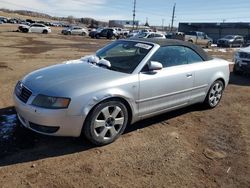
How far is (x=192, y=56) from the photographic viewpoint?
5777mm

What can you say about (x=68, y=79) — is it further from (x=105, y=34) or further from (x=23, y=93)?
(x=105, y=34)

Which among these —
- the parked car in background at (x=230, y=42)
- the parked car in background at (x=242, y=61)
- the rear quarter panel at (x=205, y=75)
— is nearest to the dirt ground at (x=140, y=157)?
the rear quarter panel at (x=205, y=75)

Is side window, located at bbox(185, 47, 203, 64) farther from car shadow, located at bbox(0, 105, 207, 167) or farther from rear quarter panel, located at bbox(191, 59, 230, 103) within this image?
car shadow, located at bbox(0, 105, 207, 167)

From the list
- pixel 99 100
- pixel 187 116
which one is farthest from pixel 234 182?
pixel 187 116

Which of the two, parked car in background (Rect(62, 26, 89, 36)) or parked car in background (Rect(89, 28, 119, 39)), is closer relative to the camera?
parked car in background (Rect(89, 28, 119, 39))

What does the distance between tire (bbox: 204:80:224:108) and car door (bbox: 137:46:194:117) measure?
0.83 meters

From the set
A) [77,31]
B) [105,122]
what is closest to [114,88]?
[105,122]

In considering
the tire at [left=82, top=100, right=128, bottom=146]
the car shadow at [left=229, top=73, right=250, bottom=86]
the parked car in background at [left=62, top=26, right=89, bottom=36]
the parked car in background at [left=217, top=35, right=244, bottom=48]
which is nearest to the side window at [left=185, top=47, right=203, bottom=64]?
the tire at [left=82, top=100, right=128, bottom=146]

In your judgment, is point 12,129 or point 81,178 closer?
point 81,178

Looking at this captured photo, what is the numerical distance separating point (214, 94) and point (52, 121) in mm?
3775

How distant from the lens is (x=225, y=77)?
651cm

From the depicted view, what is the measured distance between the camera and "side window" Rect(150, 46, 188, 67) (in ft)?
16.8

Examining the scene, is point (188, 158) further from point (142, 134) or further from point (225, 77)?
point (225, 77)

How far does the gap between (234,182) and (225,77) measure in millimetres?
Result: 3304
